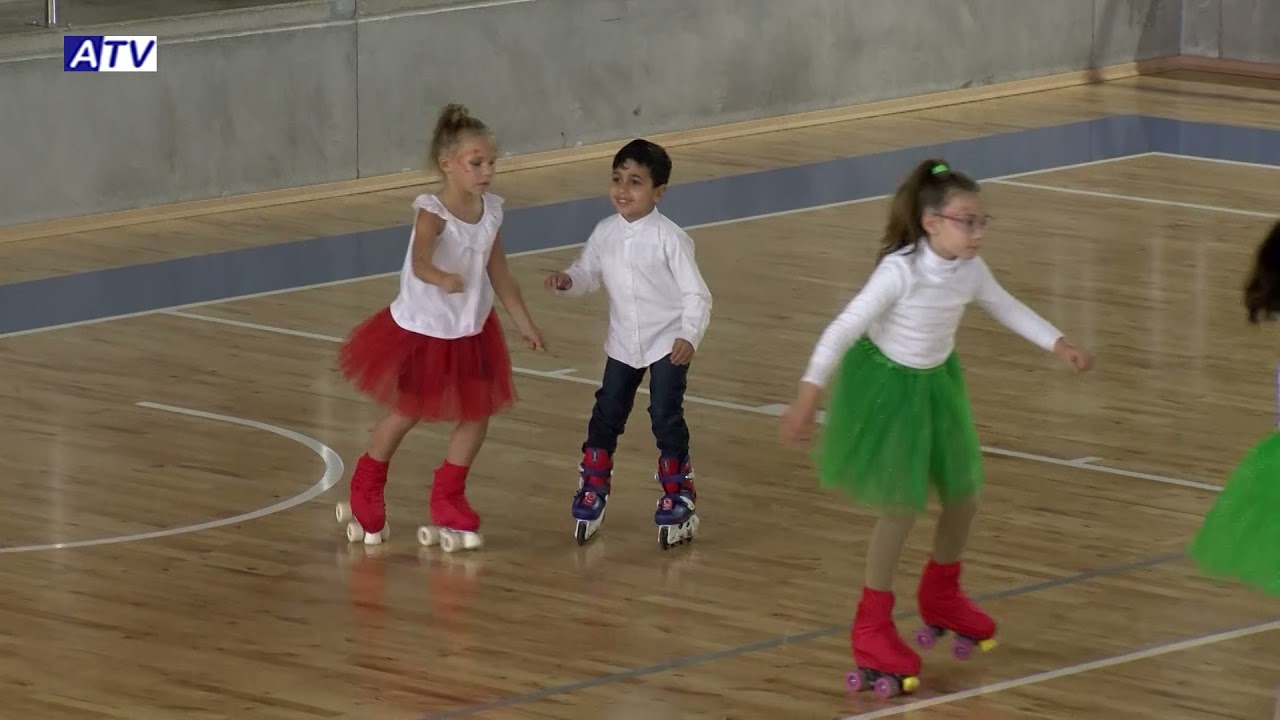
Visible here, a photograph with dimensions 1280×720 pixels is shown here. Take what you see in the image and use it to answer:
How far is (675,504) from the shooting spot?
6.89m

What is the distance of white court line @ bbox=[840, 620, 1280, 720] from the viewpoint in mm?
5578

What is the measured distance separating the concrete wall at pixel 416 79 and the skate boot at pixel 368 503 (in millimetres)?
5011

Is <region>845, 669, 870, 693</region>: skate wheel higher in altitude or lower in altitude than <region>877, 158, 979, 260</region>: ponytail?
lower

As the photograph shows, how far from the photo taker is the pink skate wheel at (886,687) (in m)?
5.63

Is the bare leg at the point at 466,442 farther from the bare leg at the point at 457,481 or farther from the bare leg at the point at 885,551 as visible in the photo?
the bare leg at the point at 885,551

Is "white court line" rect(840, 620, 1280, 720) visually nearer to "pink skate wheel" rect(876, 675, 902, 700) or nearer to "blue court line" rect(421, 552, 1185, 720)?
"pink skate wheel" rect(876, 675, 902, 700)

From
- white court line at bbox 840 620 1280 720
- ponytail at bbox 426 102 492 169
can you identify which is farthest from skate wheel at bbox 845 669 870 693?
ponytail at bbox 426 102 492 169

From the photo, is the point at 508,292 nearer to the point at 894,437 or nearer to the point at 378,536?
the point at 378,536

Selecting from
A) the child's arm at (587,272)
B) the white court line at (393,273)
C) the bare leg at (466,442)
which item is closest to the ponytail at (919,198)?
the child's arm at (587,272)

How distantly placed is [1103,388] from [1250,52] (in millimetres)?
9158

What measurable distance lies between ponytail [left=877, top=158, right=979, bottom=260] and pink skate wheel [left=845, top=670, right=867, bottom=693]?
3.11 feet

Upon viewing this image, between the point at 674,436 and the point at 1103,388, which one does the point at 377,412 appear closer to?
the point at 674,436

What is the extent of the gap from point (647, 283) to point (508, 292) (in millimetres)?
385

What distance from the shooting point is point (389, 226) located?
1184cm
